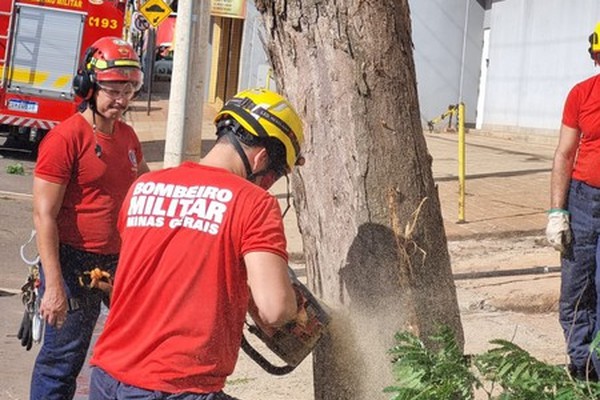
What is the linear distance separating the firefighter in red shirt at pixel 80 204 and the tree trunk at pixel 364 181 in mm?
1273

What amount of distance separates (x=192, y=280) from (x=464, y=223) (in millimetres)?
8725

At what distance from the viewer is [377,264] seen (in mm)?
4352

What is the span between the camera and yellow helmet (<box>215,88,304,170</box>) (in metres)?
3.64

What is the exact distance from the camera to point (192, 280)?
11.4 ft

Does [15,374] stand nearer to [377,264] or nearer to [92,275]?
[92,275]

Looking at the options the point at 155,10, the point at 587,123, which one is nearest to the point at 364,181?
the point at 587,123

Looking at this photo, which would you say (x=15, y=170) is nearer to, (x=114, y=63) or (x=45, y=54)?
(x=45, y=54)

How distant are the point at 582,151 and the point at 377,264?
2562mm

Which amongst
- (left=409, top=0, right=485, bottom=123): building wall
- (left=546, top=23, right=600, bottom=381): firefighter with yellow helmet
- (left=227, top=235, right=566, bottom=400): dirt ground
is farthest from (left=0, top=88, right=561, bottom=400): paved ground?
(left=409, top=0, right=485, bottom=123): building wall

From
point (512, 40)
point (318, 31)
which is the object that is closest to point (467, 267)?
point (318, 31)

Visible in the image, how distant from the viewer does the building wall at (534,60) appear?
68.8ft

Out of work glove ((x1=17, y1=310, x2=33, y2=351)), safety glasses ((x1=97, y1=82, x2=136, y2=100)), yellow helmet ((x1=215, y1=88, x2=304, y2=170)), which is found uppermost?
safety glasses ((x1=97, y1=82, x2=136, y2=100))

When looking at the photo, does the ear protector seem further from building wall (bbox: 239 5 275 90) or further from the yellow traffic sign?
building wall (bbox: 239 5 275 90)

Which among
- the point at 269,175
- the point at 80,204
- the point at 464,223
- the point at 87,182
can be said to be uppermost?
the point at 269,175
